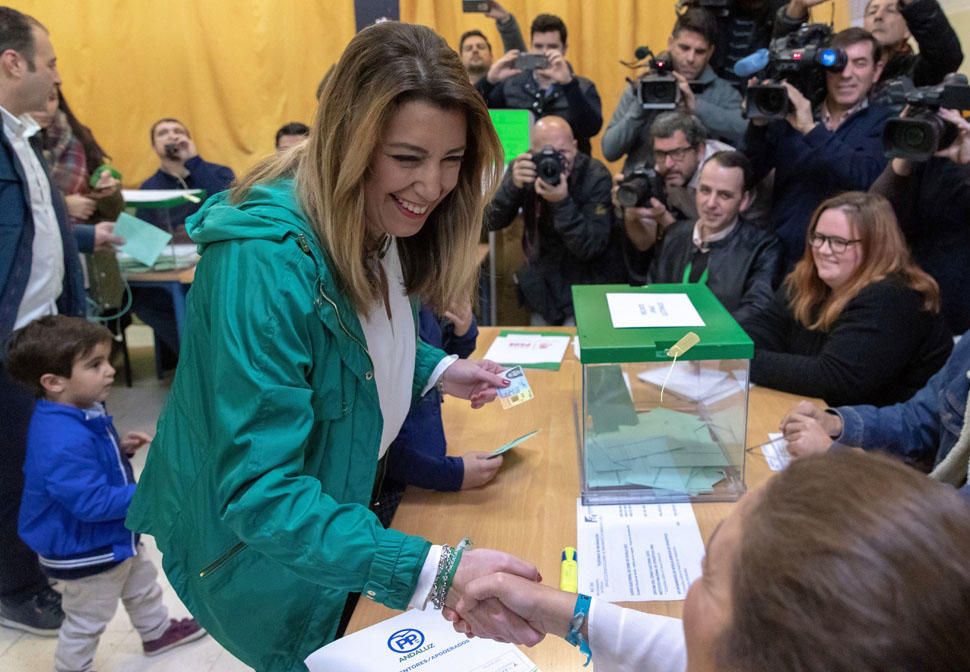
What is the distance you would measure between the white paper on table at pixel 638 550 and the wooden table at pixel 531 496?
0.02 metres

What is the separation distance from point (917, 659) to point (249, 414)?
0.71 m

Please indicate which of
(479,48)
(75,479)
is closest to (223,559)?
(75,479)

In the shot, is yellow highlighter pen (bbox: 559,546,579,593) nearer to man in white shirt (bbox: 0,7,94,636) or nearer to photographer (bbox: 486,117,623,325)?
man in white shirt (bbox: 0,7,94,636)

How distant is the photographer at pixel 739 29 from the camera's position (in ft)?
11.6

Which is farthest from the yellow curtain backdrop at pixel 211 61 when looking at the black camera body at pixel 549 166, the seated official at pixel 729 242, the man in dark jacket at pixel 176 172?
the seated official at pixel 729 242

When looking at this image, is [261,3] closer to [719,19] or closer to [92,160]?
[92,160]

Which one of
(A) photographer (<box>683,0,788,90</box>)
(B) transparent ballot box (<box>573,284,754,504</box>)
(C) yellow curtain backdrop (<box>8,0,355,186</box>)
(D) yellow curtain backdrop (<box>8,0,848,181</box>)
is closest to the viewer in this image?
(B) transparent ballot box (<box>573,284,754,504</box>)

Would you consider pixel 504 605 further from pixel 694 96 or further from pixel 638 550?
pixel 694 96

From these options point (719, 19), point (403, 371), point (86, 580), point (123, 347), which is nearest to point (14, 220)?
point (86, 580)

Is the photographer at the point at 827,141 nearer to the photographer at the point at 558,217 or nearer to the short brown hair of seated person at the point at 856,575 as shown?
the photographer at the point at 558,217

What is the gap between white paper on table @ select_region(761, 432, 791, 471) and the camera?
1643 mm

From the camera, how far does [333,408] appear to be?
3.56 ft

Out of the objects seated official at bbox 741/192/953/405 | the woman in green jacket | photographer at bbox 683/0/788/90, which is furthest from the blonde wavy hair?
photographer at bbox 683/0/788/90

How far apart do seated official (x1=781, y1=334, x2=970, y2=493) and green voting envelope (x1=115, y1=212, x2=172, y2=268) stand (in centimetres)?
268
